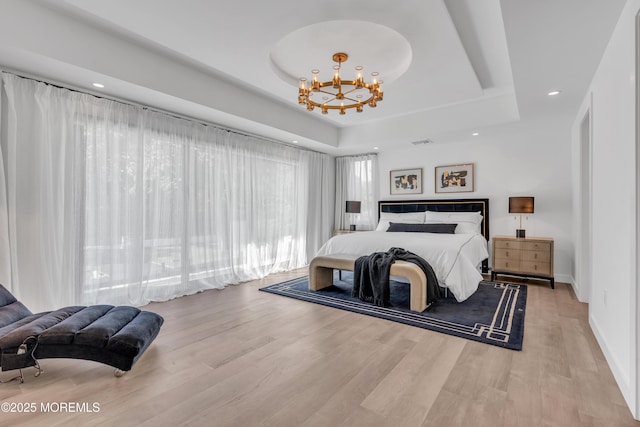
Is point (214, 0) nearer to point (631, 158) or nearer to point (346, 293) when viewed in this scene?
point (631, 158)

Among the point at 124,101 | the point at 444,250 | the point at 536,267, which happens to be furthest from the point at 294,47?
the point at 536,267

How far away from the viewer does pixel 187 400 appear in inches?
73.4

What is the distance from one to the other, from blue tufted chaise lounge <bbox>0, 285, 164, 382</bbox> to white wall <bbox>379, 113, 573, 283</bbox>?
5.39 metres

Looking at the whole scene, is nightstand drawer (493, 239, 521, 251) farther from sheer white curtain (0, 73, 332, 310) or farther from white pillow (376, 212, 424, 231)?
sheer white curtain (0, 73, 332, 310)

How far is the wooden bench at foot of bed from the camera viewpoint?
3402mm

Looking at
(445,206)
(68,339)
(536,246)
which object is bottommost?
(68,339)

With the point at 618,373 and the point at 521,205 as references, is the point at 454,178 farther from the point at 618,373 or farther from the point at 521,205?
the point at 618,373

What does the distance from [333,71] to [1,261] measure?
3700 millimetres

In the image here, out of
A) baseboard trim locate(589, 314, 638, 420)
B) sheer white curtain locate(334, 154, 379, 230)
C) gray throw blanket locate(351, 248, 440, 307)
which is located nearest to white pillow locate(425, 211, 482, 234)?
sheer white curtain locate(334, 154, 379, 230)

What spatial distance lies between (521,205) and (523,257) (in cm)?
78

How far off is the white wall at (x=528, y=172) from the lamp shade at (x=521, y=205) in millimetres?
442

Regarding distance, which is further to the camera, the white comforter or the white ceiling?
the white comforter

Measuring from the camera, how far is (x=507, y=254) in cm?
475

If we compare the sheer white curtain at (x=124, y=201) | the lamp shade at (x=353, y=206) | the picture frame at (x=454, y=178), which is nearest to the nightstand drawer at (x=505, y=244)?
the picture frame at (x=454, y=178)
